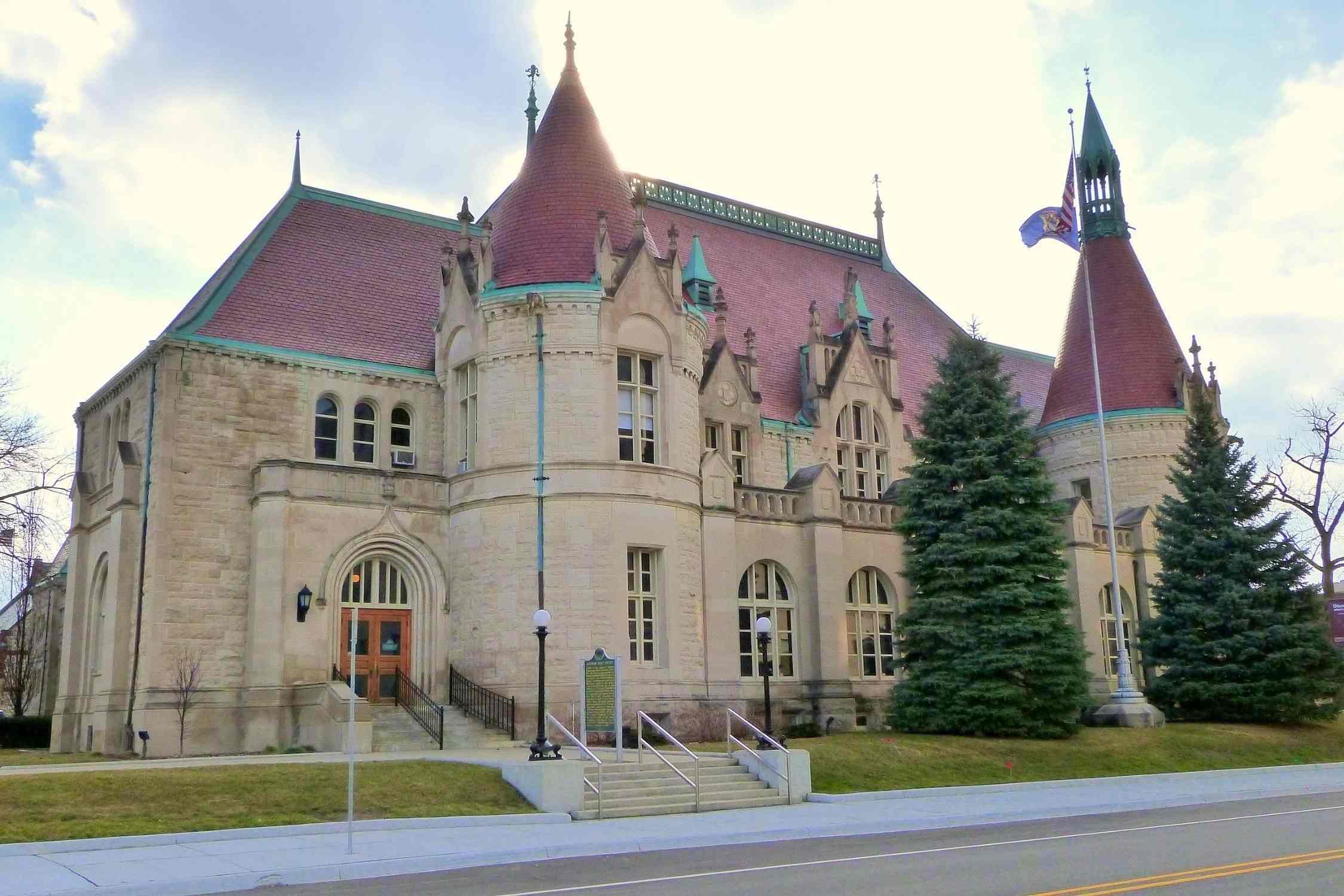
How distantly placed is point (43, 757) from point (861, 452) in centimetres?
2346

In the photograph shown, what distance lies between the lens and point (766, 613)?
1273 inches

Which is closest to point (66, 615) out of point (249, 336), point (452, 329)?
point (249, 336)

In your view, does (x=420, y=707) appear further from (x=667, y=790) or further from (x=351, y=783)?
(x=351, y=783)

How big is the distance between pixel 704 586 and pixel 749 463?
5945 mm

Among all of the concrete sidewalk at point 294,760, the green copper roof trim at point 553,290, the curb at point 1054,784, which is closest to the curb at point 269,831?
the concrete sidewalk at point 294,760

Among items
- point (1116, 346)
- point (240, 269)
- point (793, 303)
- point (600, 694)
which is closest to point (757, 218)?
point (793, 303)

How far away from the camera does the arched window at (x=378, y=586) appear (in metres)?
28.4

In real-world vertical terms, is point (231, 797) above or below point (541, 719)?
below

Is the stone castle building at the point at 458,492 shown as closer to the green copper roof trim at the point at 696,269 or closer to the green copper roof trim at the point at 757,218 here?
the green copper roof trim at the point at 696,269

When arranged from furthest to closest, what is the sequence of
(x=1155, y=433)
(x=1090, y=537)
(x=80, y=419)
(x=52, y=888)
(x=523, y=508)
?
1. (x=1155, y=433)
2. (x=1090, y=537)
3. (x=80, y=419)
4. (x=523, y=508)
5. (x=52, y=888)

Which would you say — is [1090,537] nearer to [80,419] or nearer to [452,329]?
[452,329]

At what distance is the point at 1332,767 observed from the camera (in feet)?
Answer: 94.9

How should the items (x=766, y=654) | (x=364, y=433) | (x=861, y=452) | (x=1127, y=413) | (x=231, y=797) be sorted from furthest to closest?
(x=1127, y=413) < (x=861, y=452) < (x=364, y=433) < (x=766, y=654) < (x=231, y=797)

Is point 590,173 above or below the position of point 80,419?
above
